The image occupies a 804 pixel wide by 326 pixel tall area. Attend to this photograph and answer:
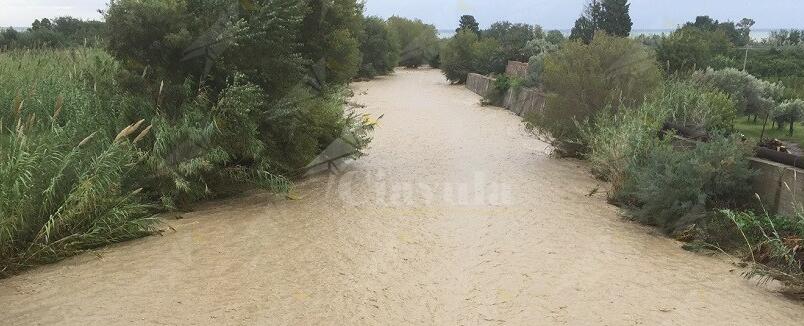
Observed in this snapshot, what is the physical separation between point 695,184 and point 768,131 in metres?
6.59

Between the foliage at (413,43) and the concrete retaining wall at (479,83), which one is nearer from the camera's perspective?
the concrete retaining wall at (479,83)

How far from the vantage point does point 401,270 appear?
6.15 m

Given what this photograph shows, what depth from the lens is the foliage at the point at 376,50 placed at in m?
43.8

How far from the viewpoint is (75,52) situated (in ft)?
38.5

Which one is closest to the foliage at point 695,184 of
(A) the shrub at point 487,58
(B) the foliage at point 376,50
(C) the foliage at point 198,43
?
(C) the foliage at point 198,43

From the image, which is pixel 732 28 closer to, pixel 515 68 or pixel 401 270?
pixel 515 68

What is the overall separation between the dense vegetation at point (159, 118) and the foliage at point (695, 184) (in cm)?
456

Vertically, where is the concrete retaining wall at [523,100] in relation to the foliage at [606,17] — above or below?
below

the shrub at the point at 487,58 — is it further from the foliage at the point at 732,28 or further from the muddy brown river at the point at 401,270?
the muddy brown river at the point at 401,270

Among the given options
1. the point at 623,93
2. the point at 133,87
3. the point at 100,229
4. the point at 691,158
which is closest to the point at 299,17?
the point at 133,87

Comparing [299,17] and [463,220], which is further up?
[299,17]

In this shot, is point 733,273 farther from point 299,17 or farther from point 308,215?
point 299,17

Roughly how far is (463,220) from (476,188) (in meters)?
1.84

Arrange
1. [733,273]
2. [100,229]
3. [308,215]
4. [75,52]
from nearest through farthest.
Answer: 1. [733,273]
2. [100,229]
3. [308,215]
4. [75,52]
